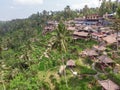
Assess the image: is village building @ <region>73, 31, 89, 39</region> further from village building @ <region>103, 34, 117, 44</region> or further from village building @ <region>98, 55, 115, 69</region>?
village building @ <region>98, 55, 115, 69</region>

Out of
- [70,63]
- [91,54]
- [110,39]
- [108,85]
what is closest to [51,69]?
[70,63]

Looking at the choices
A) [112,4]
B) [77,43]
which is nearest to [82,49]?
[77,43]

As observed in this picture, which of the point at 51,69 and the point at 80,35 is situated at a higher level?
the point at 80,35

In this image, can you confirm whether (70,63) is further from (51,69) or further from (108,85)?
(108,85)

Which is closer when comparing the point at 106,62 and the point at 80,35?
the point at 106,62

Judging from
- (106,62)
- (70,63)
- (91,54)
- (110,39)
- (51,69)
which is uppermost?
(110,39)

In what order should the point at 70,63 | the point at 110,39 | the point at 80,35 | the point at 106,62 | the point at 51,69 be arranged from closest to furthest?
1. the point at 106,62
2. the point at 70,63
3. the point at 51,69
4. the point at 110,39
5. the point at 80,35

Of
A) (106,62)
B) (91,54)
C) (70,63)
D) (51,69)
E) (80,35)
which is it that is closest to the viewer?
(106,62)

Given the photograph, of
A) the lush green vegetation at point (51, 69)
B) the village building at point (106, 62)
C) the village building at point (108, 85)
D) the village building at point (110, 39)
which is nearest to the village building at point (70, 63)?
the lush green vegetation at point (51, 69)

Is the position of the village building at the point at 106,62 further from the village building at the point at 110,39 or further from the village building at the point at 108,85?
the village building at the point at 110,39
